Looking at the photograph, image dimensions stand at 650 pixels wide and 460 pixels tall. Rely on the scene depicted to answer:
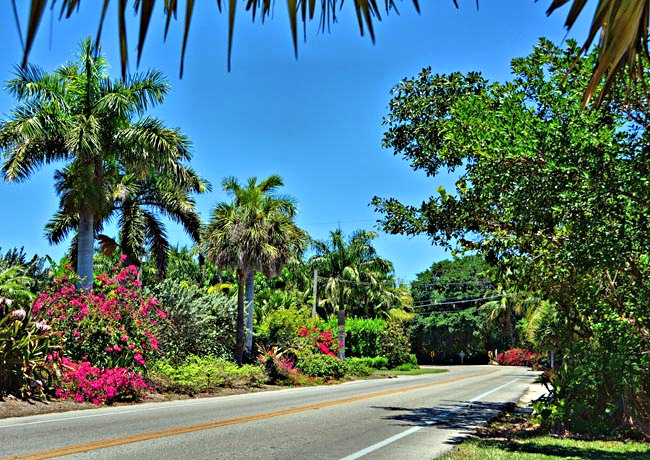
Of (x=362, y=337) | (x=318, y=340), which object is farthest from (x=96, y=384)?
(x=362, y=337)

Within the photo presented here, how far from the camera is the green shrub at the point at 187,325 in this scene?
857 inches

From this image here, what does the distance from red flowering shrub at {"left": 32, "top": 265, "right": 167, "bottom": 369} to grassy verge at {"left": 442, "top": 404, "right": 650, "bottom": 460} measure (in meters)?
10.4

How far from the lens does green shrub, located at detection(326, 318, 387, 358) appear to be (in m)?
45.7

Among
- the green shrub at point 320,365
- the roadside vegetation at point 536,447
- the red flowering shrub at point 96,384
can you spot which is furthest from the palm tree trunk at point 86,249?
the roadside vegetation at point 536,447

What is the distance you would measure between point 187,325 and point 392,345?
27958 mm

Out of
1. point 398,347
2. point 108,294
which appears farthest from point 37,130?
point 398,347

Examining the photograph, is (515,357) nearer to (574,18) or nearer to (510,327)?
(510,327)

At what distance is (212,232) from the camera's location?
2541cm

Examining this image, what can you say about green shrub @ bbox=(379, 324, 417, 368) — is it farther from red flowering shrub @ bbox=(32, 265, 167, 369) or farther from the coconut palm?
red flowering shrub @ bbox=(32, 265, 167, 369)

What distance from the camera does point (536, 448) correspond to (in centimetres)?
955

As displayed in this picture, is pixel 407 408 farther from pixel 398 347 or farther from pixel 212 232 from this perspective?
pixel 398 347

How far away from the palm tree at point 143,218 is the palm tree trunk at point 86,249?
140 inches

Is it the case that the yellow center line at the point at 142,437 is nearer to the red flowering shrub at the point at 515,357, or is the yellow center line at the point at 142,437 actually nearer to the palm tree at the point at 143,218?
the palm tree at the point at 143,218

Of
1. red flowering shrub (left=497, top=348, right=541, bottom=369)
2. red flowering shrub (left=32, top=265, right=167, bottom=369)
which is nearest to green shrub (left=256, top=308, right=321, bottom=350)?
red flowering shrub (left=32, top=265, right=167, bottom=369)
